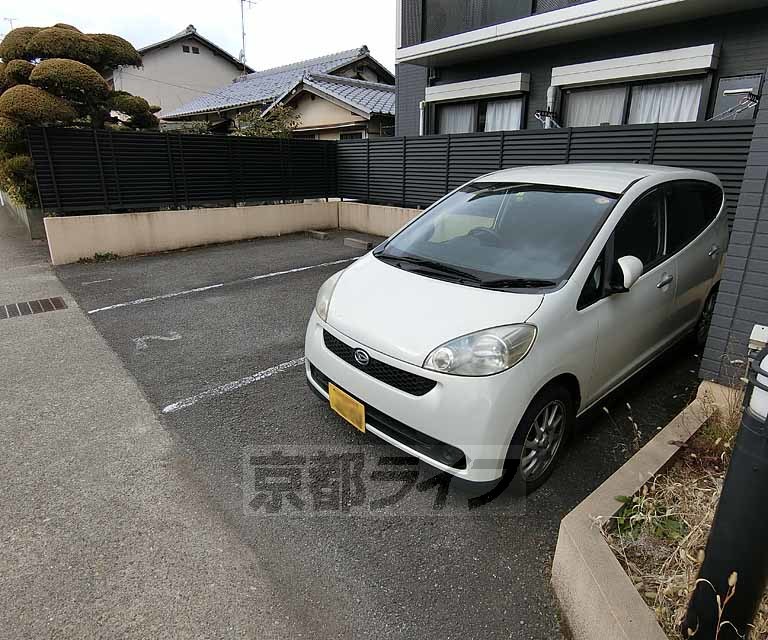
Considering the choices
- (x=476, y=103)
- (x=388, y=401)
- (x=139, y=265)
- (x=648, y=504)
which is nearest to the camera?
(x=648, y=504)

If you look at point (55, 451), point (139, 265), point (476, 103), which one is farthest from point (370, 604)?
point (476, 103)

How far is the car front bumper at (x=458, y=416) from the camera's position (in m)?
2.14

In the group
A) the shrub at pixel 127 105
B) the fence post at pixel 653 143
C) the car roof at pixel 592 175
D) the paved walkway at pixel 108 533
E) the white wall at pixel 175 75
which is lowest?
the paved walkway at pixel 108 533

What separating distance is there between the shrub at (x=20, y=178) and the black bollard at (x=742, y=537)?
11.1 m

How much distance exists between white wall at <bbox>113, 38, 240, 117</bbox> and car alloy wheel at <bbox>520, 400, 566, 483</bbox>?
2652cm

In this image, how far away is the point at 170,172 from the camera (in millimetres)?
8578

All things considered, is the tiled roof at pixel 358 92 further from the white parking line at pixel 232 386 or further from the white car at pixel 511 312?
the white car at pixel 511 312

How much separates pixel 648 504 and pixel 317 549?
148 cm

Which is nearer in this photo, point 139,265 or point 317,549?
point 317,549

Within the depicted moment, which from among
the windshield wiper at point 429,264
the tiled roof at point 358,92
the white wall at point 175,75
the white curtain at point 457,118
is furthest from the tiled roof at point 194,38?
the windshield wiper at point 429,264

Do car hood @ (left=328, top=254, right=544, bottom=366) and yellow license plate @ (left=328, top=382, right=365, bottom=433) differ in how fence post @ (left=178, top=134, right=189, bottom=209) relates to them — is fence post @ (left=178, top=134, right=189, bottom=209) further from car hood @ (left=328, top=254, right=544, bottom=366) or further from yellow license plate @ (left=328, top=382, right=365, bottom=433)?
yellow license plate @ (left=328, top=382, right=365, bottom=433)

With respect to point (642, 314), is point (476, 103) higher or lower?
higher

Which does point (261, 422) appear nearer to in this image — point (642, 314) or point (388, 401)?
point (388, 401)

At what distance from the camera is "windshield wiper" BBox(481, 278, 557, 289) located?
8.23 feet
